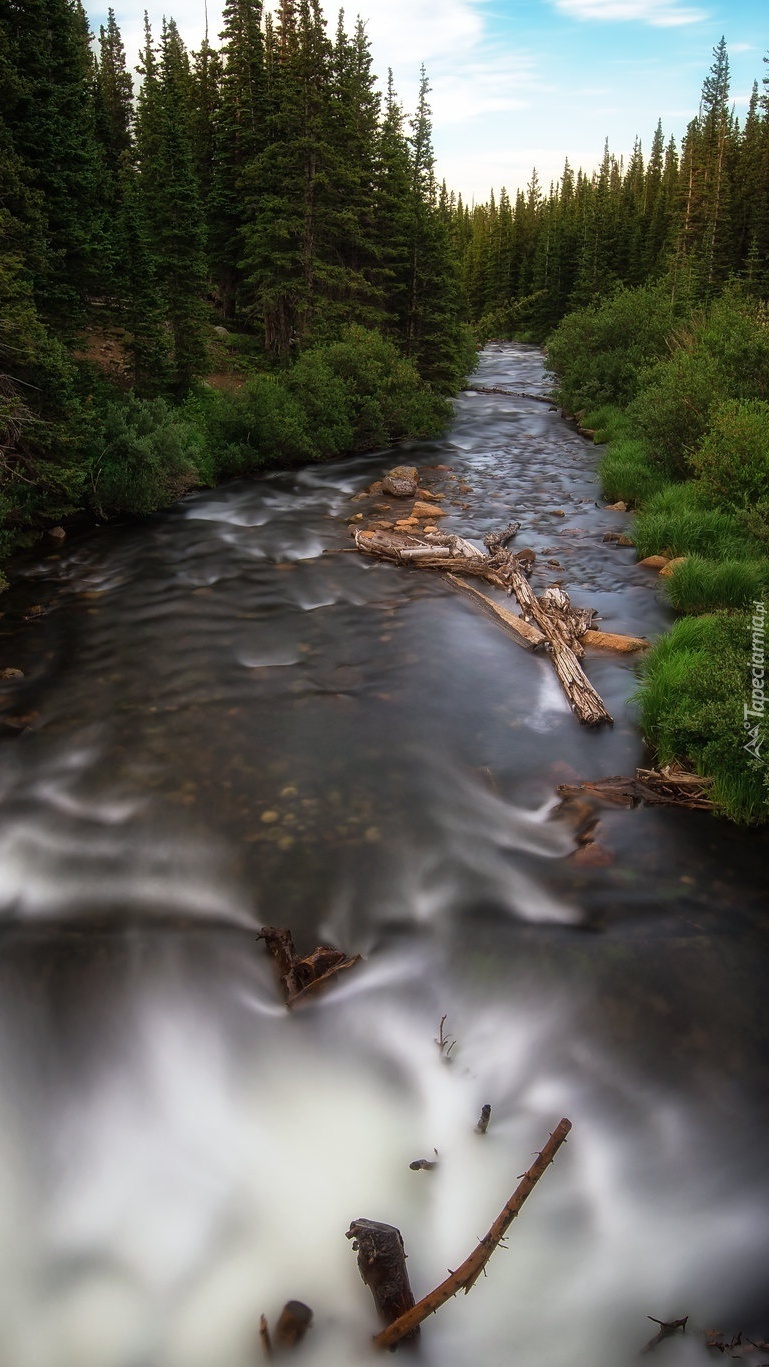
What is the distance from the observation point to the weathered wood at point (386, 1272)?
414 centimetres

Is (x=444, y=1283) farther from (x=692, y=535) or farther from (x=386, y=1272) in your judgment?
(x=692, y=535)

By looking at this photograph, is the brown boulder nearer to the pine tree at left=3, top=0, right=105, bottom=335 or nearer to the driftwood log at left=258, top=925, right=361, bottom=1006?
the pine tree at left=3, top=0, right=105, bottom=335

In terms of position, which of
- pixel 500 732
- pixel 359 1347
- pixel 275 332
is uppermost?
pixel 275 332

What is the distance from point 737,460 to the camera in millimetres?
13516

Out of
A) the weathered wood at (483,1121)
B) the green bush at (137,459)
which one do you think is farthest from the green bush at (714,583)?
the green bush at (137,459)

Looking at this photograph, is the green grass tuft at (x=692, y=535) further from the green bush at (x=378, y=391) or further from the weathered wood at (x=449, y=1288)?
the green bush at (x=378, y=391)

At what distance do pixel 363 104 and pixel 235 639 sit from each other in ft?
96.9

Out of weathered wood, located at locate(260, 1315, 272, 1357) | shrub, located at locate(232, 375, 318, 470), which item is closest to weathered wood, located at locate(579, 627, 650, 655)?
weathered wood, located at locate(260, 1315, 272, 1357)

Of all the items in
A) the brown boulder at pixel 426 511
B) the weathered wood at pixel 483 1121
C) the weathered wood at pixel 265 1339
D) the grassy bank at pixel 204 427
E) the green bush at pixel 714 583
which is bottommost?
the weathered wood at pixel 265 1339

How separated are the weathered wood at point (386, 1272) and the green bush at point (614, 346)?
25.4 meters

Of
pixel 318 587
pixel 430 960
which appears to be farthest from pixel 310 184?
pixel 430 960

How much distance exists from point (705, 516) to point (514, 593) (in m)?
3.65

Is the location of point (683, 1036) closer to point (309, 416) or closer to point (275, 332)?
point (309, 416)

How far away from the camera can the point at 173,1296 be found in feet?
14.2
